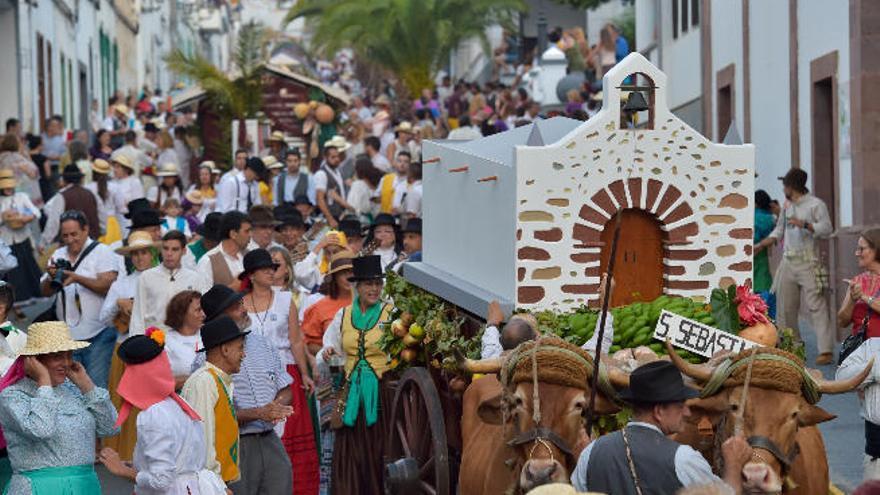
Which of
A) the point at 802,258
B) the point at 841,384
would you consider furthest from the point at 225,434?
the point at 802,258

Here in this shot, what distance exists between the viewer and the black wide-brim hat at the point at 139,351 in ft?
32.7

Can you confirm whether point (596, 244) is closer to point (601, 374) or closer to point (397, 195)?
point (601, 374)

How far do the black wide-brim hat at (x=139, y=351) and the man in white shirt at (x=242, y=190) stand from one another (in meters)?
14.2

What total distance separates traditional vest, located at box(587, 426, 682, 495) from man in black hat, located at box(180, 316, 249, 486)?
321cm

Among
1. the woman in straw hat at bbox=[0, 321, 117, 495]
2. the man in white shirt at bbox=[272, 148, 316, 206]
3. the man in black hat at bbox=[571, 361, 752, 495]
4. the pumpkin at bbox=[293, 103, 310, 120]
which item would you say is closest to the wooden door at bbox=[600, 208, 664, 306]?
the woman in straw hat at bbox=[0, 321, 117, 495]

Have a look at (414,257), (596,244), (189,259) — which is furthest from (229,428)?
(189,259)

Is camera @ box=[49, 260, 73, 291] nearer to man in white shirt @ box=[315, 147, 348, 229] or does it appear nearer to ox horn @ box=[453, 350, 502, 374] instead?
ox horn @ box=[453, 350, 502, 374]

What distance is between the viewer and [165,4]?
274 feet

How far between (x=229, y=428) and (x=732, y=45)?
1816 centimetres

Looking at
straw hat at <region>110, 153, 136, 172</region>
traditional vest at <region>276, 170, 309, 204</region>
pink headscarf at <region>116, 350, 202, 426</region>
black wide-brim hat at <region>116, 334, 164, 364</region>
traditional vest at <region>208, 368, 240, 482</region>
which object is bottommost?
traditional vest at <region>208, 368, 240, 482</region>

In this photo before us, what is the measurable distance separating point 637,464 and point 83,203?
1687 centimetres

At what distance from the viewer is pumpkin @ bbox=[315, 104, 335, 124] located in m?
33.7

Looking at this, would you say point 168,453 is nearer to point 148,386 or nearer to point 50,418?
point 148,386

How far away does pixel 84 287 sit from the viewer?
15945mm
